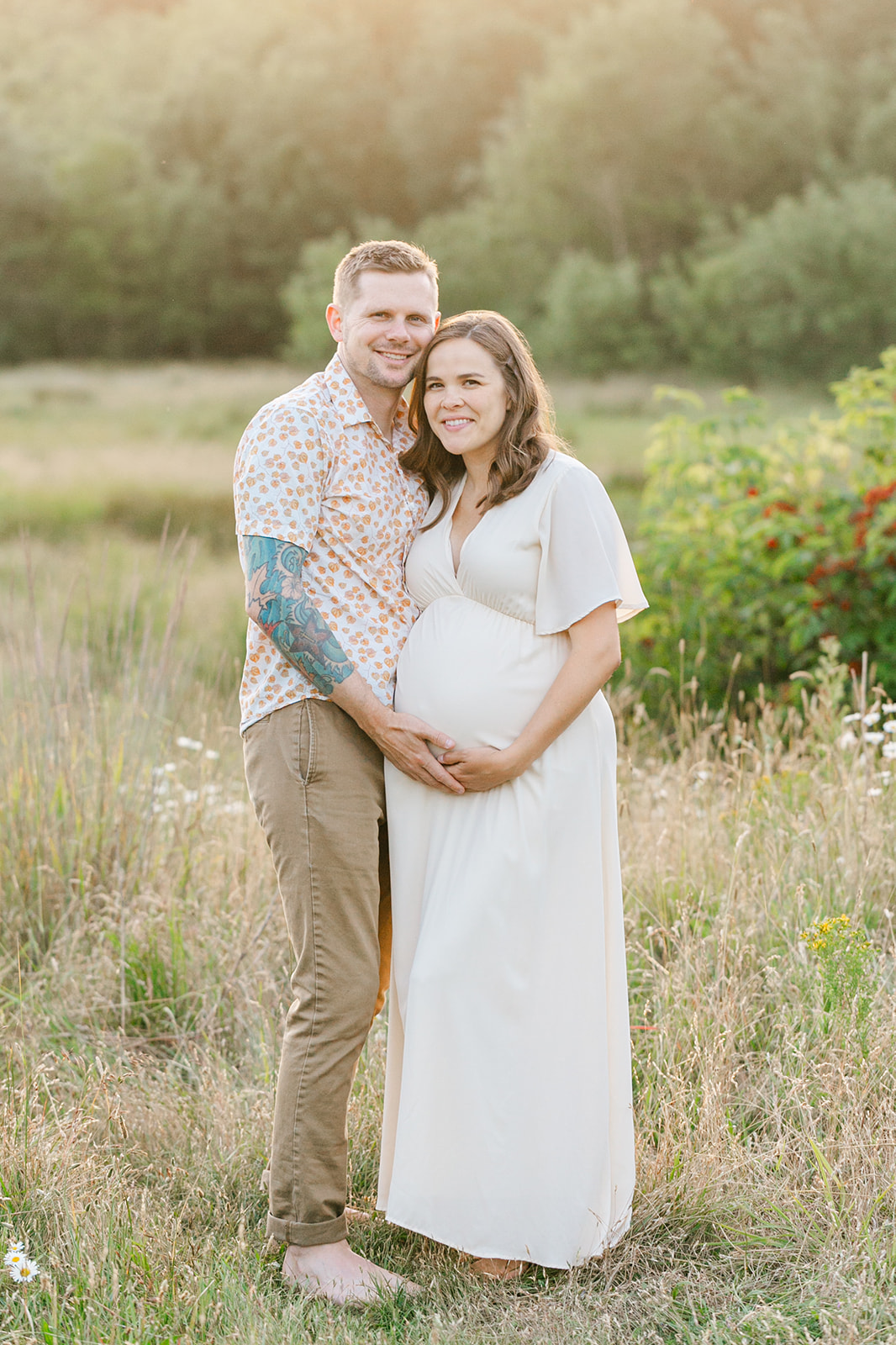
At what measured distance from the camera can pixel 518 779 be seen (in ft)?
9.62

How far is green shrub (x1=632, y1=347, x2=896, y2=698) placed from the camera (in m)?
6.88

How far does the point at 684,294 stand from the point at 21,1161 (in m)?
27.8

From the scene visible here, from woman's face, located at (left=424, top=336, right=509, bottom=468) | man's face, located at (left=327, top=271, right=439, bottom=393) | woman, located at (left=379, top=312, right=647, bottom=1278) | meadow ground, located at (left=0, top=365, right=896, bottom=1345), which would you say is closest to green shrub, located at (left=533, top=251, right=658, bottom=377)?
meadow ground, located at (left=0, top=365, right=896, bottom=1345)

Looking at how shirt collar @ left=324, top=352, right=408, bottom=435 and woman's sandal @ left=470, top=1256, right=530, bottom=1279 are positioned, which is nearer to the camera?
woman's sandal @ left=470, top=1256, right=530, bottom=1279

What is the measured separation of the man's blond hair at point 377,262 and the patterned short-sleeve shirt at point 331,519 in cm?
20

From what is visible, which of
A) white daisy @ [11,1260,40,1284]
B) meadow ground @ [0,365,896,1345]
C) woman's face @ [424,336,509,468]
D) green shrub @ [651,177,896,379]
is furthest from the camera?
green shrub @ [651,177,896,379]

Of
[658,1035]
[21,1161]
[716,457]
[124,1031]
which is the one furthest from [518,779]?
[716,457]

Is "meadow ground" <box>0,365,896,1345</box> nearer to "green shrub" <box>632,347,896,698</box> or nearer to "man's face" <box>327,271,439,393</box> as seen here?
"green shrub" <box>632,347,896,698</box>

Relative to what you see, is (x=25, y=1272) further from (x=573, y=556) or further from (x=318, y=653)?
(x=573, y=556)

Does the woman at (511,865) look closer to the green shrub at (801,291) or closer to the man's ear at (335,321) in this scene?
the man's ear at (335,321)

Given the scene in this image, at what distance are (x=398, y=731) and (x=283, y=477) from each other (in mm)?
643

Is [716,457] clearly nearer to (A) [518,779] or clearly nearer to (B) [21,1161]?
(A) [518,779]

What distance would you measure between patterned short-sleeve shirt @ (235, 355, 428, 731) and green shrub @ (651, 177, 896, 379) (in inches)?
1019

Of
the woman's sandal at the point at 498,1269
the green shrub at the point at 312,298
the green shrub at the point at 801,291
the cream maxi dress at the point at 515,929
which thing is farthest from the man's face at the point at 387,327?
the green shrub at the point at 801,291
